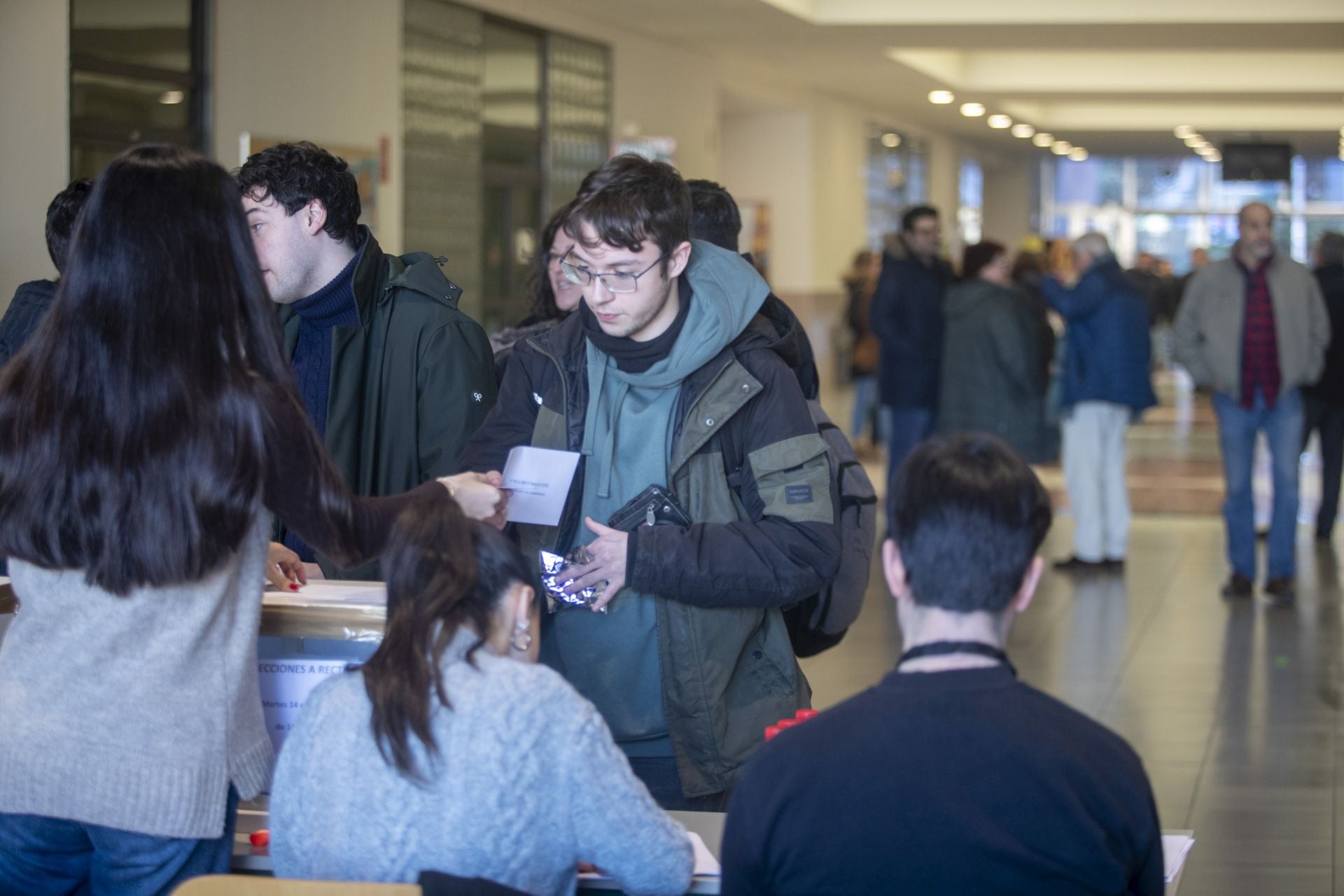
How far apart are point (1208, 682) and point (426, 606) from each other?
192 inches

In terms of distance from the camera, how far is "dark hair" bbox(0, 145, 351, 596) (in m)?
1.79

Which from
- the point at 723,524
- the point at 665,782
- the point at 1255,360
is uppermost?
the point at 1255,360

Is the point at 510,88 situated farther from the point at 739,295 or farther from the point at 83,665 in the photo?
the point at 83,665

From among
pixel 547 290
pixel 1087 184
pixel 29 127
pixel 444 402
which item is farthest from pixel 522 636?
pixel 1087 184

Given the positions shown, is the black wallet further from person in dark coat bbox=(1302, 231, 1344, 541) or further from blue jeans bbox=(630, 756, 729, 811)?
person in dark coat bbox=(1302, 231, 1344, 541)

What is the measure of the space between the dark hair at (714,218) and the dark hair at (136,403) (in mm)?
1506

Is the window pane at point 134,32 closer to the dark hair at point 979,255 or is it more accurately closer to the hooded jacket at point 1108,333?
the dark hair at point 979,255

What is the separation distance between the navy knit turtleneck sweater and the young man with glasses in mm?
483

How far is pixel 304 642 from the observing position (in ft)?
7.21

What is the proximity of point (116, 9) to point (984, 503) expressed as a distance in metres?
6.58

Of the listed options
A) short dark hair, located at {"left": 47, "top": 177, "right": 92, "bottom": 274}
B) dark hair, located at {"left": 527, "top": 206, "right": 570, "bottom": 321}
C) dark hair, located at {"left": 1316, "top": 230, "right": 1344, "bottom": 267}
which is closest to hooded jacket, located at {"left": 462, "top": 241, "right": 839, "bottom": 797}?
short dark hair, located at {"left": 47, "top": 177, "right": 92, "bottom": 274}

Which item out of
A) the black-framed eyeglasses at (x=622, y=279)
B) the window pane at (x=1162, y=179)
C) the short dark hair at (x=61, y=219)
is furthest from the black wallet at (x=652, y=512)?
the window pane at (x=1162, y=179)

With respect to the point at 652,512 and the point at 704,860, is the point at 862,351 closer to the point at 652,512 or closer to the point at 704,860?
the point at 652,512

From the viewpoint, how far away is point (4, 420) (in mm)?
1859
